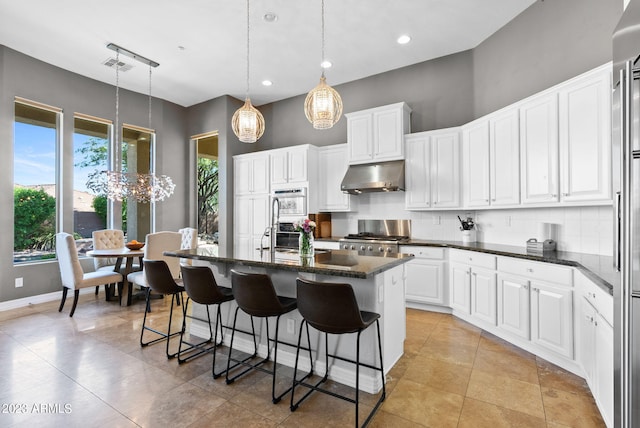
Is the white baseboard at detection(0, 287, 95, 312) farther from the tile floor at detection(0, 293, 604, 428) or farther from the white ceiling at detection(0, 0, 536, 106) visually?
the white ceiling at detection(0, 0, 536, 106)

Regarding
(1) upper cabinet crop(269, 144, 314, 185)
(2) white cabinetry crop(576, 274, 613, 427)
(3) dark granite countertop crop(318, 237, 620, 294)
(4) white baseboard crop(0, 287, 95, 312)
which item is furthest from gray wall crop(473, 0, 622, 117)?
(4) white baseboard crop(0, 287, 95, 312)

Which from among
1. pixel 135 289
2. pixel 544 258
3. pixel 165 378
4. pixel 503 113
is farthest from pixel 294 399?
pixel 135 289

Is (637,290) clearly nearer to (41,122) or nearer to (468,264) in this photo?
(468,264)

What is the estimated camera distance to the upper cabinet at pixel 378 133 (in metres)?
4.53

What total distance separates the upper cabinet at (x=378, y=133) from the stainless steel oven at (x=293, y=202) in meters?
1.02

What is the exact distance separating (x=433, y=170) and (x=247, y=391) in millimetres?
3536

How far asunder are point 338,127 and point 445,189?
2.25 meters

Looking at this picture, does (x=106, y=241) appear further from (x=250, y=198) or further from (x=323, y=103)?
(x=323, y=103)

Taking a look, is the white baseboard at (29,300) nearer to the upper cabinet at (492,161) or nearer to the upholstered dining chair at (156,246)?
the upholstered dining chair at (156,246)

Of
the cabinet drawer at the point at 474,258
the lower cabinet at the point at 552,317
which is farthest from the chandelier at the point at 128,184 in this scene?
the lower cabinet at the point at 552,317

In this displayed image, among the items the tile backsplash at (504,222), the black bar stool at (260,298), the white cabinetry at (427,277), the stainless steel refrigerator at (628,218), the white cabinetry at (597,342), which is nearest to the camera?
the stainless steel refrigerator at (628,218)

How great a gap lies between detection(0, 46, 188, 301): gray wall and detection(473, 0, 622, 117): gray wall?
18.8ft

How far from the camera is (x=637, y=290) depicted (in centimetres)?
135

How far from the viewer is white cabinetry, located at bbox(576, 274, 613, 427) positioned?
182 cm
